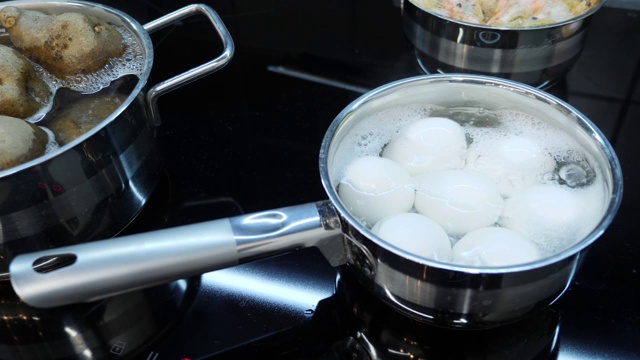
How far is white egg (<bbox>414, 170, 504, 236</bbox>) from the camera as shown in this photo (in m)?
0.58

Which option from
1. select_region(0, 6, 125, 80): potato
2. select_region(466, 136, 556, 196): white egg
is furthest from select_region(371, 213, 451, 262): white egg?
select_region(0, 6, 125, 80): potato

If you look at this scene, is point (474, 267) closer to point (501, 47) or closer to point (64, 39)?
point (501, 47)

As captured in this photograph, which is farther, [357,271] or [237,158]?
[237,158]

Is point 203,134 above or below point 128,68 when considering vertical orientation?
below

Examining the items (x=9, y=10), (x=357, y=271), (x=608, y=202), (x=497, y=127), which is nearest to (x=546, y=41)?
(x=497, y=127)

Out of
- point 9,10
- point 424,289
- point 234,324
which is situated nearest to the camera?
point 424,289

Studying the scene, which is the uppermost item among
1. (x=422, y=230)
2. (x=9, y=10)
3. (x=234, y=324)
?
(x=9, y=10)

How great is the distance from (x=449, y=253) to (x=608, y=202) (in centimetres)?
14

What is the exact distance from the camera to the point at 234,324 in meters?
0.62

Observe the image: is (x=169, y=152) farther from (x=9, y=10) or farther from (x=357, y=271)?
(x=357, y=271)

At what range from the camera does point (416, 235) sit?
546 mm

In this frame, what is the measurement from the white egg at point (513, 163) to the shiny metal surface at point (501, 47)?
19cm

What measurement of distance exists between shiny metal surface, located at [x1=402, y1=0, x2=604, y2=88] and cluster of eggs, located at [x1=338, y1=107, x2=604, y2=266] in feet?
0.50

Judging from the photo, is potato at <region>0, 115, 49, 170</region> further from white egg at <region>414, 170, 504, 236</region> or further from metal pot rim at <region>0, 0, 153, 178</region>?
A: white egg at <region>414, 170, 504, 236</region>
